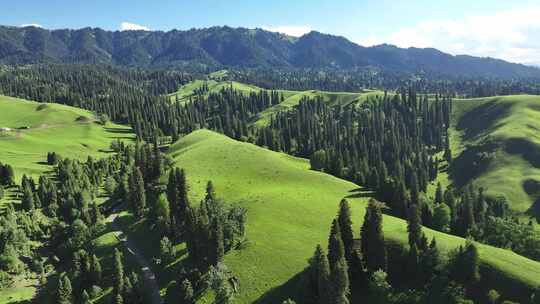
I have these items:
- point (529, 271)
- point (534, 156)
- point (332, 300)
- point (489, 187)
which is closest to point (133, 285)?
point (332, 300)

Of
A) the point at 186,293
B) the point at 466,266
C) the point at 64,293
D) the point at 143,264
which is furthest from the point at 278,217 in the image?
the point at 64,293

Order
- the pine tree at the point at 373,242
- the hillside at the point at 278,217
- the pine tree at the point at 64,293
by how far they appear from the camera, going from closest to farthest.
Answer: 1. the pine tree at the point at 373,242
2. the hillside at the point at 278,217
3. the pine tree at the point at 64,293

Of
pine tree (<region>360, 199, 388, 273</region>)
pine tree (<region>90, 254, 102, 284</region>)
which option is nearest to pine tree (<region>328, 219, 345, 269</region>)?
pine tree (<region>360, 199, 388, 273</region>)

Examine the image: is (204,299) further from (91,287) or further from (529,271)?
(529,271)

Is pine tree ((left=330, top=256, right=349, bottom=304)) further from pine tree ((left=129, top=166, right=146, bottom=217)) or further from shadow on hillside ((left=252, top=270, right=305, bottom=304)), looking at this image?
pine tree ((left=129, top=166, right=146, bottom=217))

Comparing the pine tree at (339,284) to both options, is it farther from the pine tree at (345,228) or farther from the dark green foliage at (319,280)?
the pine tree at (345,228)

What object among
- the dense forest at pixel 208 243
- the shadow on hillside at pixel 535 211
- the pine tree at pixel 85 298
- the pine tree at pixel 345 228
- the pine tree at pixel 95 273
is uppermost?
the pine tree at pixel 345 228

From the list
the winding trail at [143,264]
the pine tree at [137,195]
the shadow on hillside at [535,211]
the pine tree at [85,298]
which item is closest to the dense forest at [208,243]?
the pine tree at [137,195]
